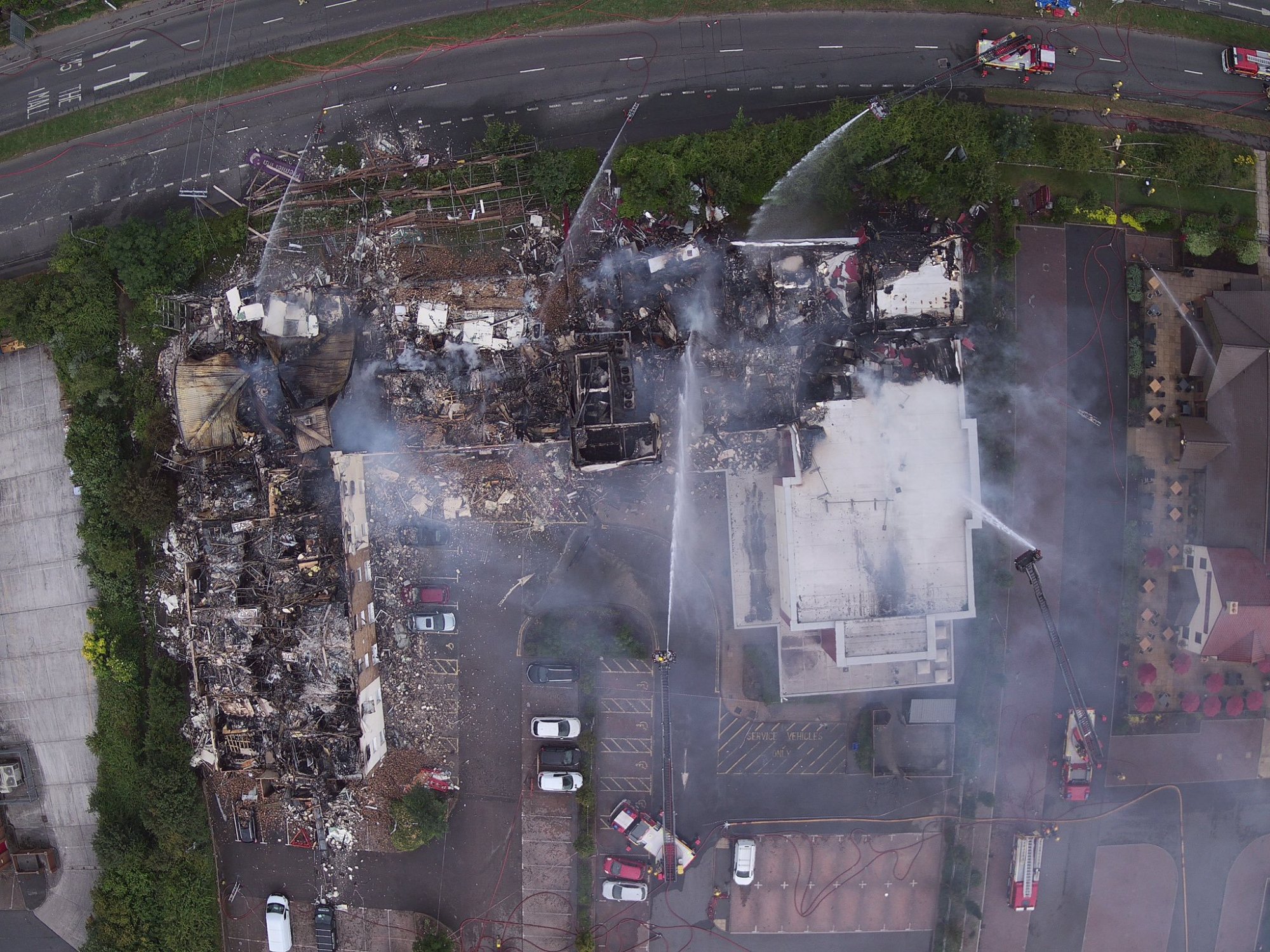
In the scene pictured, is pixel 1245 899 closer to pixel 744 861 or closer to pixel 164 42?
pixel 744 861

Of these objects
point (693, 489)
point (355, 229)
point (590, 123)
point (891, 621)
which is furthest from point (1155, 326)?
point (355, 229)

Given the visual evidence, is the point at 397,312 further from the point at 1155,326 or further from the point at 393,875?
the point at 1155,326

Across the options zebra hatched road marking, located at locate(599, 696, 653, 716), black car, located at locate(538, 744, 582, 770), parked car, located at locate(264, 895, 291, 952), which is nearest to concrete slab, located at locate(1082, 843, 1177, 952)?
zebra hatched road marking, located at locate(599, 696, 653, 716)

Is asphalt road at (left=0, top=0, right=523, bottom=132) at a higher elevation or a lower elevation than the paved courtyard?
higher

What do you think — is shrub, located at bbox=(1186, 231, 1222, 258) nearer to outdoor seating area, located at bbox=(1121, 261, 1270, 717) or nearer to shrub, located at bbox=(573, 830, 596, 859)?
outdoor seating area, located at bbox=(1121, 261, 1270, 717)

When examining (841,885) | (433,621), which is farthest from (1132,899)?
(433,621)
